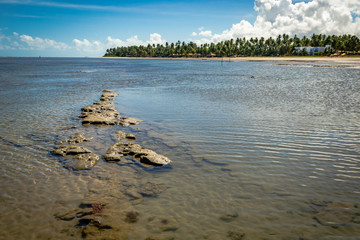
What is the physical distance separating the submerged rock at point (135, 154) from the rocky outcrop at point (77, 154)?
25.6 inches

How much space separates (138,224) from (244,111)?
45.9ft

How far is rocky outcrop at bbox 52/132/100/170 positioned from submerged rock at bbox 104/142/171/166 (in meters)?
0.65

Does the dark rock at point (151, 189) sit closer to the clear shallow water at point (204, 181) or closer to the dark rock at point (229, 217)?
the clear shallow water at point (204, 181)

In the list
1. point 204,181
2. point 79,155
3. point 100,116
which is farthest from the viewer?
point 100,116

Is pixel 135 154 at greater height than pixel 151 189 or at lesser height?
greater

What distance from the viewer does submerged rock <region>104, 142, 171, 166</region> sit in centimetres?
949

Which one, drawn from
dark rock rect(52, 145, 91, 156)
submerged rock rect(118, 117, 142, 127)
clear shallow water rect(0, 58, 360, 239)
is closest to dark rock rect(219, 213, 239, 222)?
clear shallow water rect(0, 58, 360, 239)

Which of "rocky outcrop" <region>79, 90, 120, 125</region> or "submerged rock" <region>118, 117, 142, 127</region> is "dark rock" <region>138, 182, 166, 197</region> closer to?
"submerged rock" <region>118, 117, 142, 127</region>

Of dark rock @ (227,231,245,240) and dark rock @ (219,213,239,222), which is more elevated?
dark rock @ (219,213,239,222)

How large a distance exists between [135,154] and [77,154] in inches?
102

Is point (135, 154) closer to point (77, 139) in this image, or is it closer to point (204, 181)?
point (204, 181)

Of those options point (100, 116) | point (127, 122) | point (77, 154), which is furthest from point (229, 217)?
point (100, 116)

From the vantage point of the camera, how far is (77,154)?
10.4m

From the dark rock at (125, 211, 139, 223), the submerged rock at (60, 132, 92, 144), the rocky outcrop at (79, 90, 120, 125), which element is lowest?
the dark rock at (125, 211, 139, 223)
